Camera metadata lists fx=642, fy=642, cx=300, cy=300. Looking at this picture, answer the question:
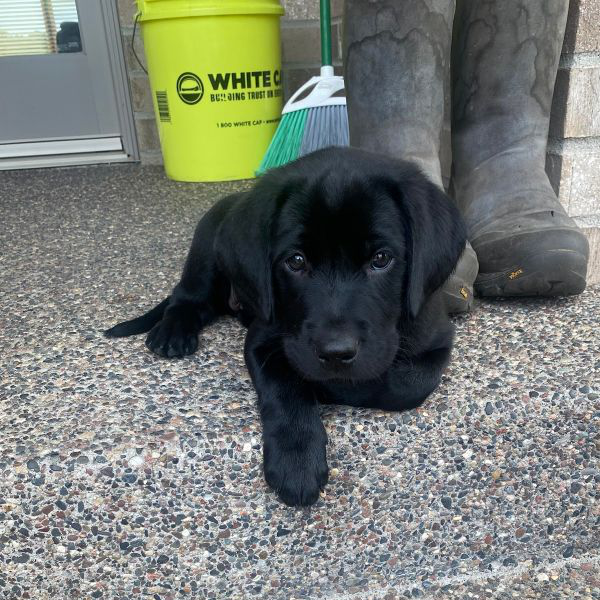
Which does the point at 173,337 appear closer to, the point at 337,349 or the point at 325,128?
the point at 337,349

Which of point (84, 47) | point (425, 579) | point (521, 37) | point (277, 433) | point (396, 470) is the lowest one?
point (425, 579)

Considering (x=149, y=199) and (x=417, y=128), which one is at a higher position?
(x=417, y=128)

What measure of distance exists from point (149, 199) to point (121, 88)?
1035mm

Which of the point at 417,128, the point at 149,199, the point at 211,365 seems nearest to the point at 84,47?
the point at 149,199

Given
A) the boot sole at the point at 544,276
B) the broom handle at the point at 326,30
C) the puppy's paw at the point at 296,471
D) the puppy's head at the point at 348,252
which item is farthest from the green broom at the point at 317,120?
the puppy's paw at the point at 296,471

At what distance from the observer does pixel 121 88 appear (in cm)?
354

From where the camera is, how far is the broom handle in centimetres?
286

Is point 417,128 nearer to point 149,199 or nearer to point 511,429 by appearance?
point 511,429

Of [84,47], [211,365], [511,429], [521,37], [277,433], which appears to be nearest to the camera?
[277,433]

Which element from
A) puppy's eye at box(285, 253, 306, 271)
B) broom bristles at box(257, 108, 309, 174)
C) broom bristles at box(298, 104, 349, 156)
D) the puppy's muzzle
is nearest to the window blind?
broom bristles at box(257, 108, 309, 174)

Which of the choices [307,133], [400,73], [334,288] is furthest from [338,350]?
[307,133]

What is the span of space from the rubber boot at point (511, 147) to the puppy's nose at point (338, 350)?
26.7 inches

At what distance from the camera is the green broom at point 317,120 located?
2824 mm

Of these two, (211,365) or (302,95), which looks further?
(302,95)
